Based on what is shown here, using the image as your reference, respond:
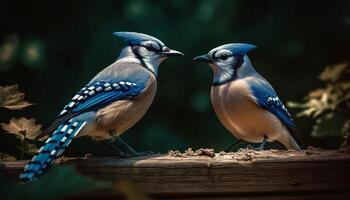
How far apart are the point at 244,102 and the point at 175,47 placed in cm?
206

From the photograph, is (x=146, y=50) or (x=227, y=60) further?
(x=227, y=60)

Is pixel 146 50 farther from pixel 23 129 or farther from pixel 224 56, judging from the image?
pixel 23 129

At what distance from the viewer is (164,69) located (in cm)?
473

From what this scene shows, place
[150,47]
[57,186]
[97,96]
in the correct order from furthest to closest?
[150,47] < [97,96] < [57,186]

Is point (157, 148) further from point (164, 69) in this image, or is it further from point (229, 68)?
point (229, 68)

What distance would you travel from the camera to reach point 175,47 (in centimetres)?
458

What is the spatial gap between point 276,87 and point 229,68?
90.4 inches

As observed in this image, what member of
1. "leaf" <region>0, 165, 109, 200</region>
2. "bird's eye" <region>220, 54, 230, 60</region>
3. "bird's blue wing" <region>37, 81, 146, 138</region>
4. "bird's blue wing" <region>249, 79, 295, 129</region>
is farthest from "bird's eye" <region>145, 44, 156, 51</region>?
"leaf" <region>0, 165, 109, 200</region>

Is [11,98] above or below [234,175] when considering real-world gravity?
above

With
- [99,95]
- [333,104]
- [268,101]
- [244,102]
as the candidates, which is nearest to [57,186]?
[99,95]

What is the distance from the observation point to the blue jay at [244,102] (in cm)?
252

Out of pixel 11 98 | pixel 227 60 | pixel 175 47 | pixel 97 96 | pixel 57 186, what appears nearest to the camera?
pixel 57 186

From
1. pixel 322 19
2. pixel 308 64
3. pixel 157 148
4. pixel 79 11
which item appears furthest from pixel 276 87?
pixel 79 11

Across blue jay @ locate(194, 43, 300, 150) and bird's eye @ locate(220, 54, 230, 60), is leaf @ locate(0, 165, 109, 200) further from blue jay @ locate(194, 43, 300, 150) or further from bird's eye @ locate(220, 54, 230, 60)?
bird's eye @ locate(220, 54, 230, 60)
